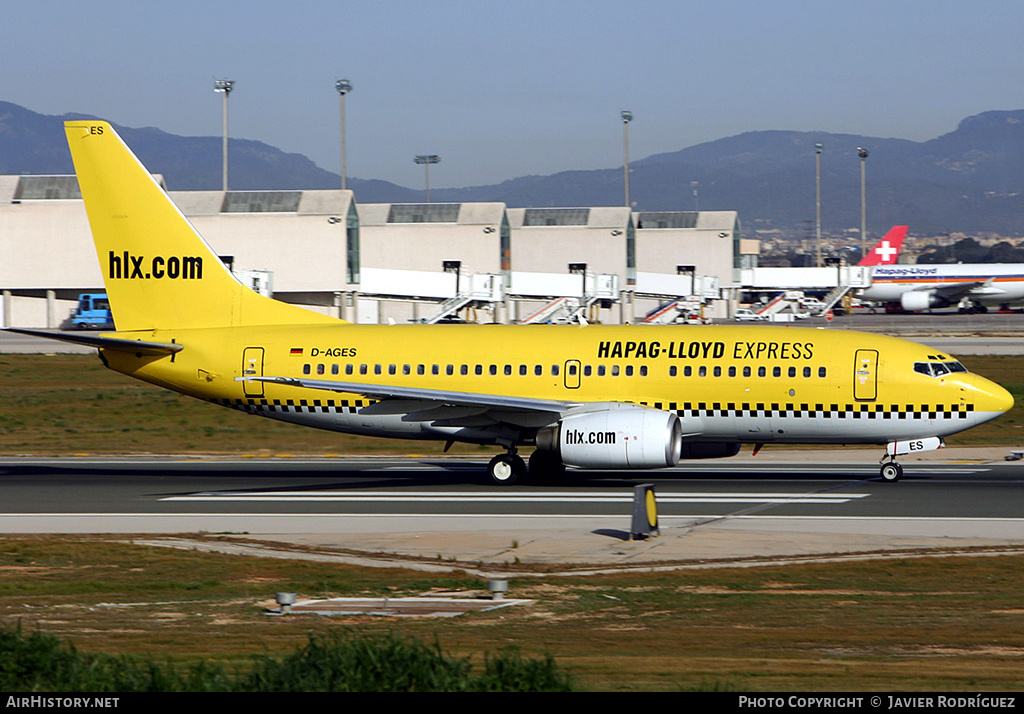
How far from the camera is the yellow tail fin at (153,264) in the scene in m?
33.0

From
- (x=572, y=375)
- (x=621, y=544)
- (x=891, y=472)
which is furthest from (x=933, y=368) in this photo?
(x=621, y=544)

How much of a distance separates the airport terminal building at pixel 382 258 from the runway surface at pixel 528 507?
1946 inches

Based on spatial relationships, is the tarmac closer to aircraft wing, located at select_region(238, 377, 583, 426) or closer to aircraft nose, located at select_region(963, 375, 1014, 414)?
aircraft wing, located at select_region(238, 377, 583, 426)

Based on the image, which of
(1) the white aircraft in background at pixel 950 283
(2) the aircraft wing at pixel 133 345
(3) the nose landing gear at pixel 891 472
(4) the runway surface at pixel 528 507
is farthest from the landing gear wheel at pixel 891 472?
(1) the white aircraft in background at pixel 950 283

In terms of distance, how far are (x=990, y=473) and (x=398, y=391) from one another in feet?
53.3

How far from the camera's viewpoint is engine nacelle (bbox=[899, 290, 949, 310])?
400 ft

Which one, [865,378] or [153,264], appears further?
[153,264]

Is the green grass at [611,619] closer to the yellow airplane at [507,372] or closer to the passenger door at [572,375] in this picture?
the yellow airplane at [507,372]

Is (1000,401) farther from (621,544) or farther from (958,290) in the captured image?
(958,290)

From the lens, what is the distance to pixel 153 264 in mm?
33219

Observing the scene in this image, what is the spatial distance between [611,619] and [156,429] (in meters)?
29.9

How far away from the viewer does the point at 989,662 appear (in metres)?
13.5
